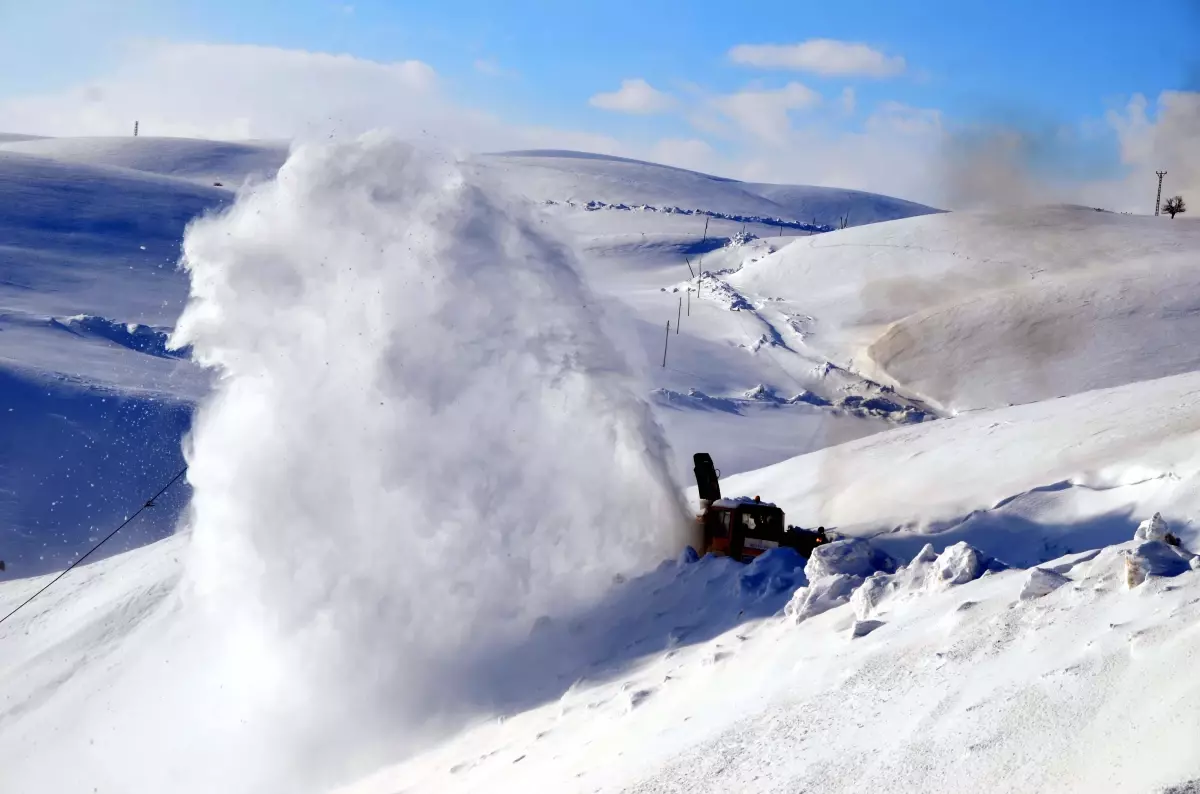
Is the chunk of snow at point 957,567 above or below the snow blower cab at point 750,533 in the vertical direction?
above

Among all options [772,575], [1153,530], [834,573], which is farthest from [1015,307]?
[834,573]

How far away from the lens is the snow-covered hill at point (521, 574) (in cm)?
1059

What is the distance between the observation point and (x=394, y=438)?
819 inches

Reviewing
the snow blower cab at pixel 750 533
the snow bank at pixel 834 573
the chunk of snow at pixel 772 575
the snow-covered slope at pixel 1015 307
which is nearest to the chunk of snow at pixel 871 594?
the snow bank at pixel 834 573

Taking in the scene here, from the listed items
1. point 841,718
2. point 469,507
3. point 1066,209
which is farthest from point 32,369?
point 1066,209

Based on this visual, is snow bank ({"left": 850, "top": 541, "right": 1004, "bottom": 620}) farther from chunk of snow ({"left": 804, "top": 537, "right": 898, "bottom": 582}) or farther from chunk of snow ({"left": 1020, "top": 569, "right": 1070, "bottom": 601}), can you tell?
chunk of snow ({"left": 1020, "top": 569, "right": 1070, "bottom": 601})

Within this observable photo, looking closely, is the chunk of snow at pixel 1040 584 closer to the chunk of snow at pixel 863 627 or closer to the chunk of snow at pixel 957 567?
the chunk of snow at pixel 957 567

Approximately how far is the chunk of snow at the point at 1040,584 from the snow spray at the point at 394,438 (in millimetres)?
7910

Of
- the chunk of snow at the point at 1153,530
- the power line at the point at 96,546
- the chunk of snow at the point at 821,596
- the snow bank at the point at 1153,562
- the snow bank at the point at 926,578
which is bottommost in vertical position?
the power line at the point at 96,546

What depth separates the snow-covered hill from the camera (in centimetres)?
1059

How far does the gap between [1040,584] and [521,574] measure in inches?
367

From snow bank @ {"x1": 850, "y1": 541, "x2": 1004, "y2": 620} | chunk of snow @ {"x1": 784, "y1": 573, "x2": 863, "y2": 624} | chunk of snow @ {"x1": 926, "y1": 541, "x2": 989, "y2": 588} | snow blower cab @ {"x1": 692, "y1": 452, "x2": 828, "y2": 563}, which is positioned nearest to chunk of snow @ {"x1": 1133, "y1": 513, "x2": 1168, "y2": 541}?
snow bank @ {"x1": 850, "y1": 541, "x2": 1004, "y2": 620}

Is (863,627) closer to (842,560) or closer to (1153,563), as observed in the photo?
(842,560)

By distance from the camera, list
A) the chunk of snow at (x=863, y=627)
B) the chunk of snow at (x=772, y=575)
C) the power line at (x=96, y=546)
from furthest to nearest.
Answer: the power line at (x=96, y=546) < the chunk of snow at (x=772, y=575) < the chunk of snow at (x=863, y=627)
